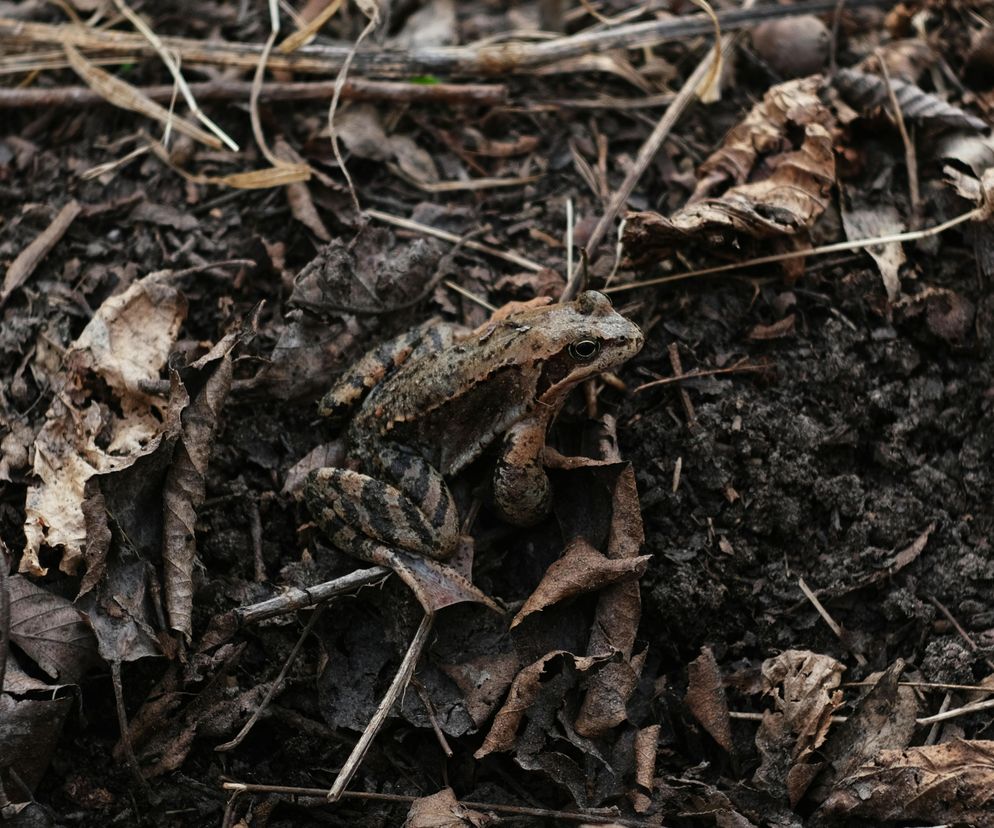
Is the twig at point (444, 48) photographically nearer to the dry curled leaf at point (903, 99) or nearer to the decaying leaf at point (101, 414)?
the dry curled leaf at point (903, 99)

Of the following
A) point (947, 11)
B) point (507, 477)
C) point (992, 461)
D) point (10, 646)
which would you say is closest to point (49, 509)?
point (10, 646)

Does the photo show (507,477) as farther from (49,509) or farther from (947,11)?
(947,11)

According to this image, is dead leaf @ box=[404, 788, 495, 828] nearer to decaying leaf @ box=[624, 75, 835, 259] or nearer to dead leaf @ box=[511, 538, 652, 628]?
dead leaf @ box=[511, 538, 652, 628]

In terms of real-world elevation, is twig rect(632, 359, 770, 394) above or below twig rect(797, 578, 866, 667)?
above

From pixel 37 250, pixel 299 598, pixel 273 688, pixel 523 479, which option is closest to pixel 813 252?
pixel 523 479

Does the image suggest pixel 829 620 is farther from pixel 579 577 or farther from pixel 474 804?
pixel 474 804

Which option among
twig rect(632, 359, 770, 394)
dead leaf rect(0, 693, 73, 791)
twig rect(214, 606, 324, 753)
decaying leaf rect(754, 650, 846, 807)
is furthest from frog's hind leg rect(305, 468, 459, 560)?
decaying leaf rect(754, 650, 846, 807)

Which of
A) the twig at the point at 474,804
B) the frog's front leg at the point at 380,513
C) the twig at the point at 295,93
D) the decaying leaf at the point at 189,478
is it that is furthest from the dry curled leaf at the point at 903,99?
the twig at the point at 474,804
